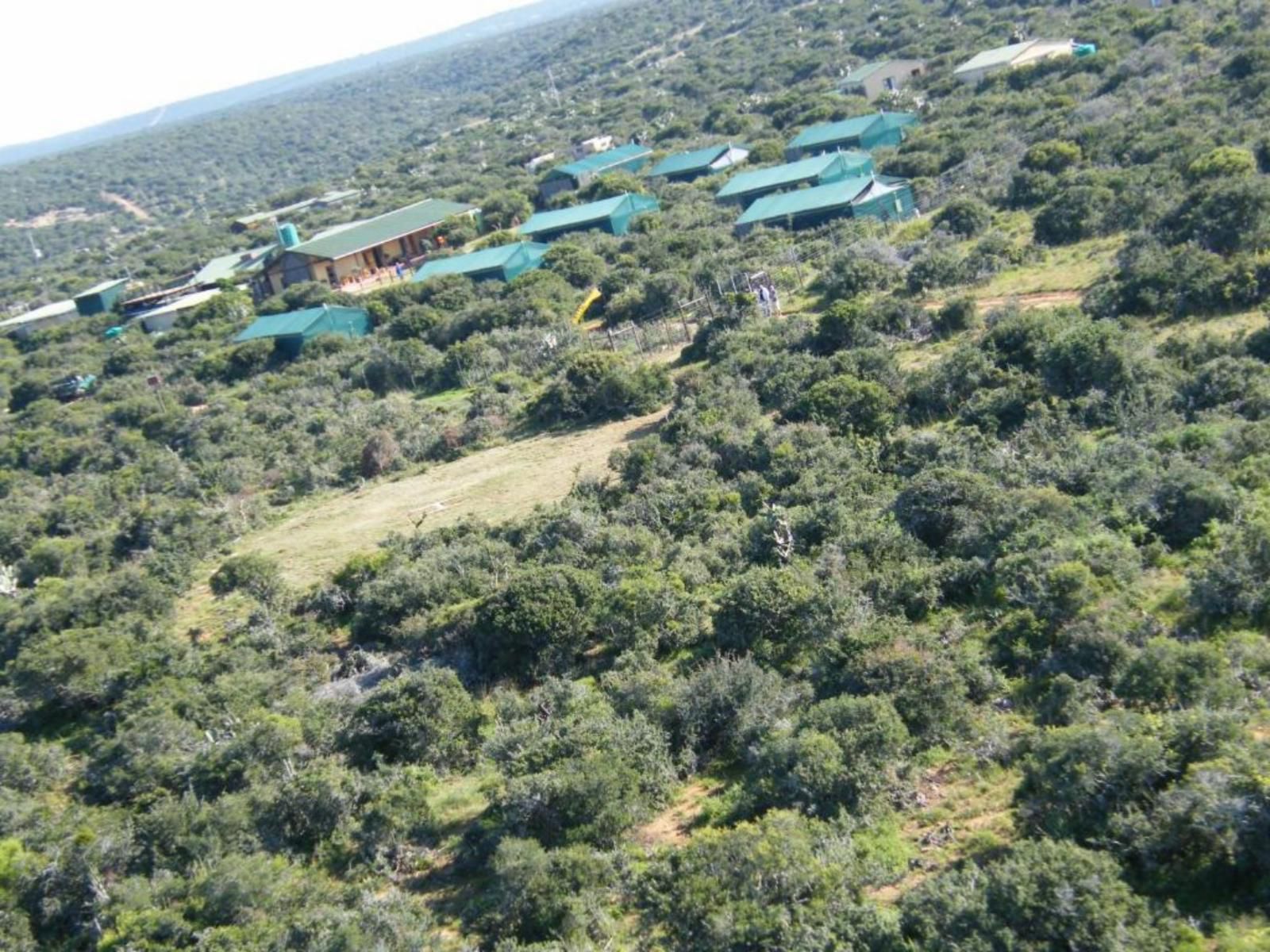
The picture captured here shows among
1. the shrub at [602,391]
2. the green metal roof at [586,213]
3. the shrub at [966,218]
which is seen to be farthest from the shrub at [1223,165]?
the green metal roof at [586,213]

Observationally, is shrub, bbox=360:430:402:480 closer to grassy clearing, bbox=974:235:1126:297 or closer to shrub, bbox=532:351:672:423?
shrub, bbox=532:351:672:423

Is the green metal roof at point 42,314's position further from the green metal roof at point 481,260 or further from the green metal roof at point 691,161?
the green metal roof at point 691,161

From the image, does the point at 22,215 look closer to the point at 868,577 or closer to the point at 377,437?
the point at 377,437

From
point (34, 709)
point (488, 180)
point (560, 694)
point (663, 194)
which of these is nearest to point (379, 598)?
A: point (560, 694)

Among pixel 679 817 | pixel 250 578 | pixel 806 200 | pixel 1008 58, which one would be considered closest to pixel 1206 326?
pixel 679 817

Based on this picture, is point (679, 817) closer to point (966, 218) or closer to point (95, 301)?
point (966, 218)

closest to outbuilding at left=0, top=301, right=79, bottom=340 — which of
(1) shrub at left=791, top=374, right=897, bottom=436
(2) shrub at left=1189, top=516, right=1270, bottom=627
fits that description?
(1) shrub at left=791, top=374, right=897, bottom=436
